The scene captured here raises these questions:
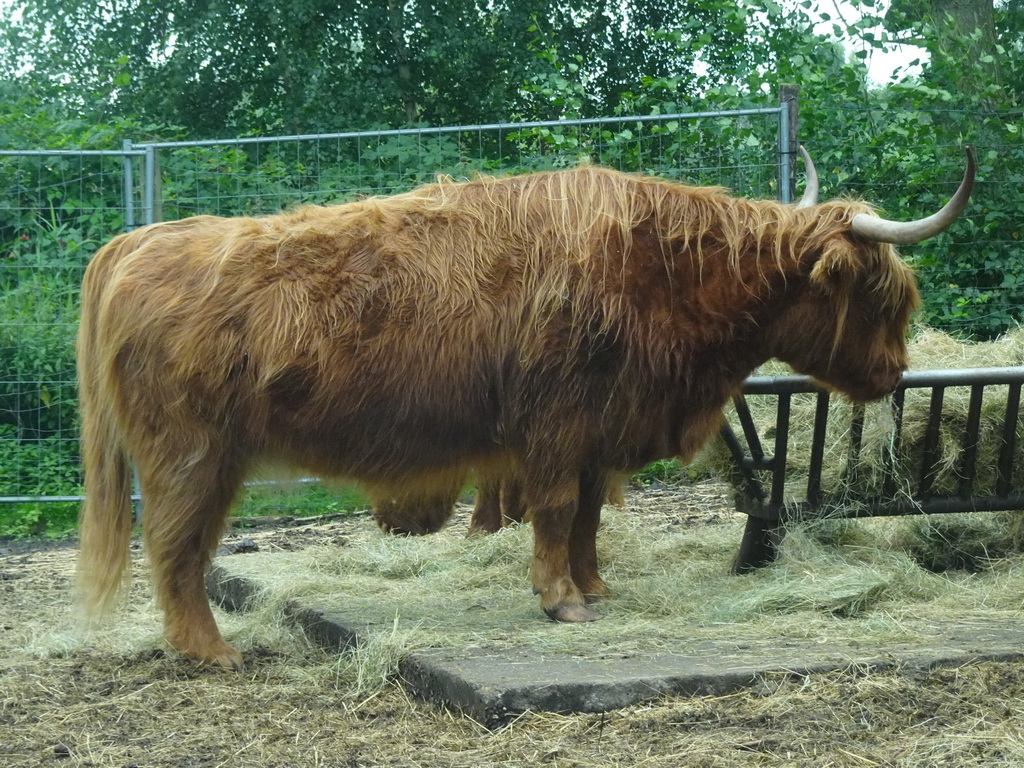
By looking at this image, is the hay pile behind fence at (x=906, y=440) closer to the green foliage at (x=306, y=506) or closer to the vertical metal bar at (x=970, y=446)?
the vertical metal bar at (x=970, y=446)

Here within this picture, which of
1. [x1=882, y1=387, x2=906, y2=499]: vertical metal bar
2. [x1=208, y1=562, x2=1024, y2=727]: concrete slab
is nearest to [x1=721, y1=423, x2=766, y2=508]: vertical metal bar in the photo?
[x1=882, y1=387, x2=906, y2=499]: vertical metal bar

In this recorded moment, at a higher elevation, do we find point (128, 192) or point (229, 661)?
point (128, 192)

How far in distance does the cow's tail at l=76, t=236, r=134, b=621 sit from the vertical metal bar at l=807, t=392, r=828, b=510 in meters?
2.61

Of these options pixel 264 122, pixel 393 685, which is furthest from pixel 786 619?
pixel 264 122

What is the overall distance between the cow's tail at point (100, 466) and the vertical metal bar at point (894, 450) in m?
2.92

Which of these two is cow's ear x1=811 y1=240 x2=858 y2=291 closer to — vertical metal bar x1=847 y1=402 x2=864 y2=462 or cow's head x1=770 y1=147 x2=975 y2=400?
cow's head x1=770 y1=147 x2=975 y2=400

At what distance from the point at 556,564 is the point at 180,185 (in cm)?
423

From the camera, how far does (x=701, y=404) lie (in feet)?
14.7

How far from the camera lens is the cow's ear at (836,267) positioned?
439cm

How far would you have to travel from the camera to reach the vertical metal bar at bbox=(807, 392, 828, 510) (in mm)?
4637

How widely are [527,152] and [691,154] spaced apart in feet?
4.12

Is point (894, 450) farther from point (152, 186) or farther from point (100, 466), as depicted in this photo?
point (152, 186)

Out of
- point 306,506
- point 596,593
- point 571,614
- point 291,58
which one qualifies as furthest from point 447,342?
point 291,58

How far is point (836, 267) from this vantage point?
4430 mm
